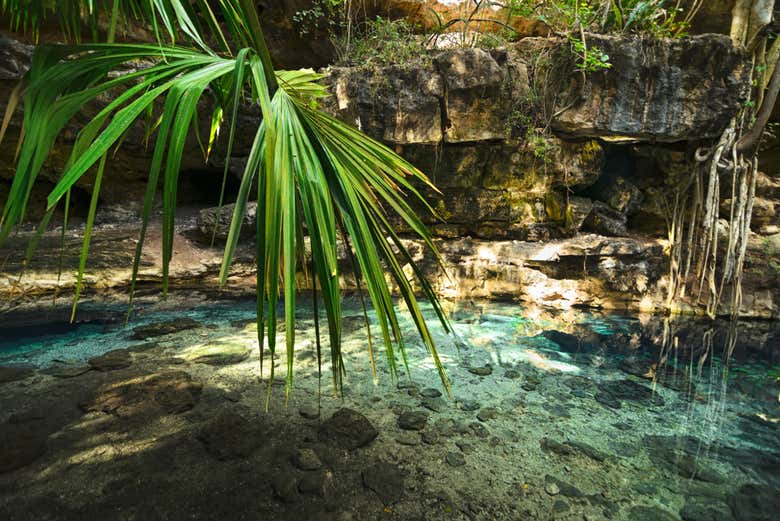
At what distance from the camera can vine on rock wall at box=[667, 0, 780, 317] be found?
14.6 feet

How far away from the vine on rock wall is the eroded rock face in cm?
27

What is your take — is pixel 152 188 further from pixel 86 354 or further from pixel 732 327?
pixel 732 327

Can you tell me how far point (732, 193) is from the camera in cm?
456

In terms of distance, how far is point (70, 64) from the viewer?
0.78 metres

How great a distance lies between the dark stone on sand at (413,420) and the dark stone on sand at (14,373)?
96.8 inches

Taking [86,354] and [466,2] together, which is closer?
[86,354]

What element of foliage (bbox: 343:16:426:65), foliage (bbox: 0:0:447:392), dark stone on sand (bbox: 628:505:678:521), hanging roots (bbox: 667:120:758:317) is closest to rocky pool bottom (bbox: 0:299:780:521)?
dark stone on sand (bbox: 628:505:678:521)

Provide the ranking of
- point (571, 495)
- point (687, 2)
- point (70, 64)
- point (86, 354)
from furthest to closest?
1. point (687, 2)
2. point (86, 354)
3. point (571, 495)
4. point (70, 64)

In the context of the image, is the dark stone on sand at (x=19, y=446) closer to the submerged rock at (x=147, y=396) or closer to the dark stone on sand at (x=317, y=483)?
the submerged rock at (x=147, y=396)

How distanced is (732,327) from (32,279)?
8169mm

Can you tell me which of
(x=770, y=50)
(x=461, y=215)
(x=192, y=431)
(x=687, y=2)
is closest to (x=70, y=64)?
(x=192, y=431)

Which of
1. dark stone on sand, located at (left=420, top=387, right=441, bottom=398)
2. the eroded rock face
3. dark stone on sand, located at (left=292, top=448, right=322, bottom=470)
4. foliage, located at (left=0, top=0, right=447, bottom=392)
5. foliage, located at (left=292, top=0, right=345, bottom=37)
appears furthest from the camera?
foliage, located at (left=292, top=0, right=345, bottom=37)

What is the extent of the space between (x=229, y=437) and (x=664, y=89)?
21.9 ft

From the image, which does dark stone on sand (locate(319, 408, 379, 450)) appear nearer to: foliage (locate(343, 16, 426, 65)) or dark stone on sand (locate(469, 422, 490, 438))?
dark stone on sand (locate(469, 422, 490, 438))
